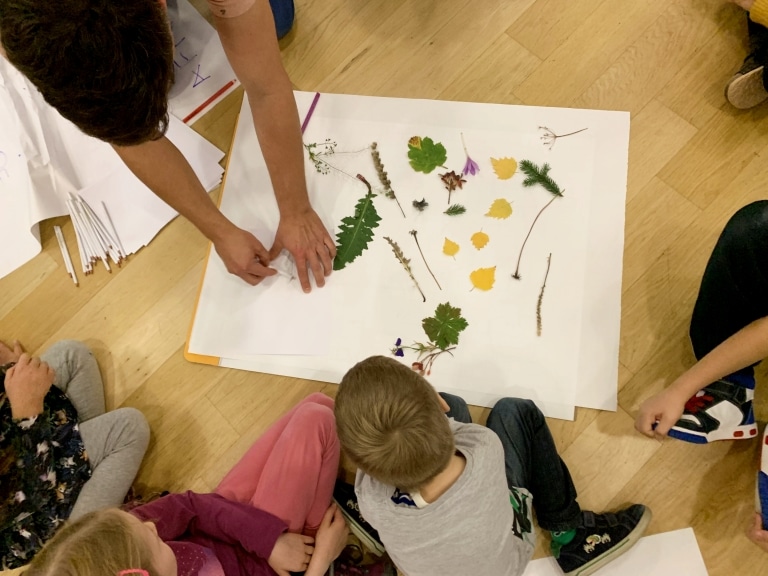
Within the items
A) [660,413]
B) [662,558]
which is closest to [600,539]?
[662,558]

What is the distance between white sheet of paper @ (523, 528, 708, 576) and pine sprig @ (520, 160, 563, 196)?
556 millimetres

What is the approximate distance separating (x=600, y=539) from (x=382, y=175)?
67 cm

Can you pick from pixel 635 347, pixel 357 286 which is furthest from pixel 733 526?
pixel 357 286

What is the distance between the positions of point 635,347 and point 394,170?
19.5 inches

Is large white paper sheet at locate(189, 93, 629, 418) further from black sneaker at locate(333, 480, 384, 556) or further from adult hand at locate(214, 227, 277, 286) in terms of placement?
black sneaker at locate(333, 480, 384, 556)

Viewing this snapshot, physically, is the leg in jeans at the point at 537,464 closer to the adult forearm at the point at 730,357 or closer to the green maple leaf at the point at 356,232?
the adult forearm at the point at 730,357

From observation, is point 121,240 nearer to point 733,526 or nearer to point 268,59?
point 268,59

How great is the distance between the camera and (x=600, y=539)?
88cm

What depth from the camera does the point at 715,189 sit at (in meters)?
0.99

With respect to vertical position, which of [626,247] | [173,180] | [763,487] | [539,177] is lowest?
[763,487]

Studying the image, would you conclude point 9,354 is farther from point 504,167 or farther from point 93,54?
point 504,167

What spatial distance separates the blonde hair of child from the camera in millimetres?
604

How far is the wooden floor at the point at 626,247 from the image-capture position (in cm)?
91

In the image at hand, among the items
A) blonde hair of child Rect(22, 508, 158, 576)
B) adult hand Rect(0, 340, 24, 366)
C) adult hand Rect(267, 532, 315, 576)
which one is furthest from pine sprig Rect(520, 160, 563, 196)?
adult hand Rect(0, 340, 24, 366)
